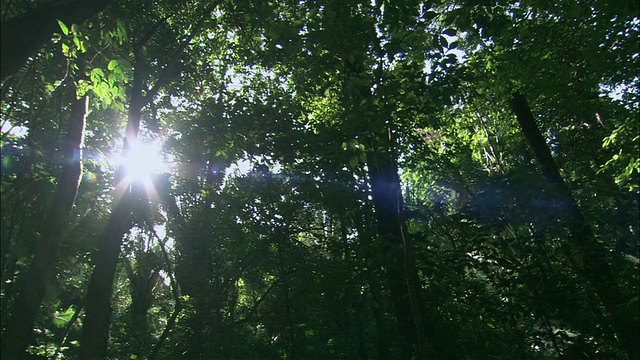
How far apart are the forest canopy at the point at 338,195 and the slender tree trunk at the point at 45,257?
0.02 m

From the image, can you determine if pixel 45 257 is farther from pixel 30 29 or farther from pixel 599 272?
pixel 599 272

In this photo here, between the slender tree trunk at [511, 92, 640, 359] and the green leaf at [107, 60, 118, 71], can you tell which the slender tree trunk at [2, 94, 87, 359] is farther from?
the slender tree trunk at [511, 92, 640, 359]

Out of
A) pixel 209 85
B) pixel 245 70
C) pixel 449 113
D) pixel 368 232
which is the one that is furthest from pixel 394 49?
pixel 209 85

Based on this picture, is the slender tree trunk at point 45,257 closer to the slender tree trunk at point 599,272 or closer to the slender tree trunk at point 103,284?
the slender tree trunk at point 103,284

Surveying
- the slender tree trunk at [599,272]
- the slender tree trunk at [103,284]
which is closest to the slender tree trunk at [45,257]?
the slender tree trunk at [103,284]

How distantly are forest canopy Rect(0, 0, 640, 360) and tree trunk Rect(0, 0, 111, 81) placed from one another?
0.01 metres

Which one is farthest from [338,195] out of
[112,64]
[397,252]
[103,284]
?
[112,64]

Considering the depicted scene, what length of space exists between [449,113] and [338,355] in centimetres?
733

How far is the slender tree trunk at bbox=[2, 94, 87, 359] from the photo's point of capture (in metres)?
2.85

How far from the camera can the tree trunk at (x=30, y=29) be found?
2.21m

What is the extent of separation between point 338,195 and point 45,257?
3.99m

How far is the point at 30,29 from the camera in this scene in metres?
2.36

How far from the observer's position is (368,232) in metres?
6.06

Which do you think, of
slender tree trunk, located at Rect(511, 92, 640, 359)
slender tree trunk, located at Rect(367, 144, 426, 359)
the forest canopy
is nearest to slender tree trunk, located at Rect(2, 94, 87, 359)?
the forest canopy
